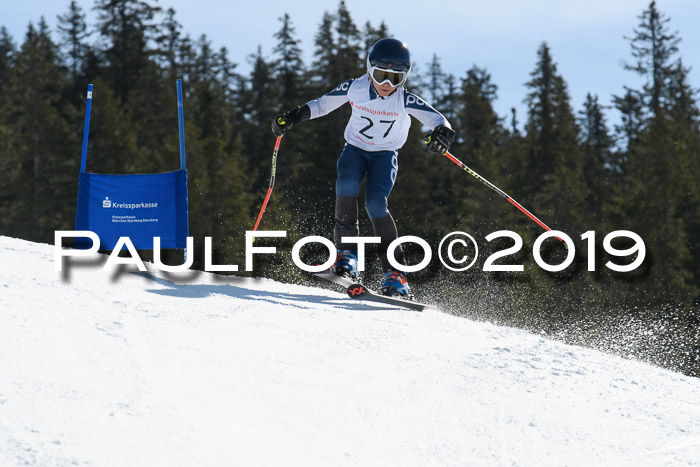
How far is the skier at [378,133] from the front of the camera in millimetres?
5336

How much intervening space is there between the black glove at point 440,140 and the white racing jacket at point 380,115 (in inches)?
5.8

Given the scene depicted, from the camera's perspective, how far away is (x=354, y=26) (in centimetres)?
3628

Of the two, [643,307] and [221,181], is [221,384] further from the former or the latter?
[221,181]

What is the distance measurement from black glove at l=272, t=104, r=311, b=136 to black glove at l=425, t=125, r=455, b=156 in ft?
3.63

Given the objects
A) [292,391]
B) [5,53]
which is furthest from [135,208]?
[5,53]

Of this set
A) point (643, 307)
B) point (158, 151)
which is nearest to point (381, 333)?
point (643, 307)

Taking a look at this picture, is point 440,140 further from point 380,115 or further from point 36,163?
point 36,163

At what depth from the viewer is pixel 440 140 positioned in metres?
5.29

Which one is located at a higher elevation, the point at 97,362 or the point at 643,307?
the point at 97,362

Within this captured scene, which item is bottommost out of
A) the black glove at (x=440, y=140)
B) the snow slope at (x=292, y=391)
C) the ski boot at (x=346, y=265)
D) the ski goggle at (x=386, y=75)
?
the snow slope at (x=292, y=391)

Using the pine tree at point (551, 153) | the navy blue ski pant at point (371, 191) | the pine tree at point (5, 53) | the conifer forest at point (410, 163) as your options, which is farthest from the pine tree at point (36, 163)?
the navy blue ski pant at point (371, 191)

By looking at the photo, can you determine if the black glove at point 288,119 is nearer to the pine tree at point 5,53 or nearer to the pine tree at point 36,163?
the pine tree at point 36,163

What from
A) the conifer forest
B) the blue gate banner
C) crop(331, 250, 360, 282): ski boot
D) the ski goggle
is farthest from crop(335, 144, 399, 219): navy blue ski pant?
the conifer forest

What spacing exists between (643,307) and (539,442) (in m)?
26.5
